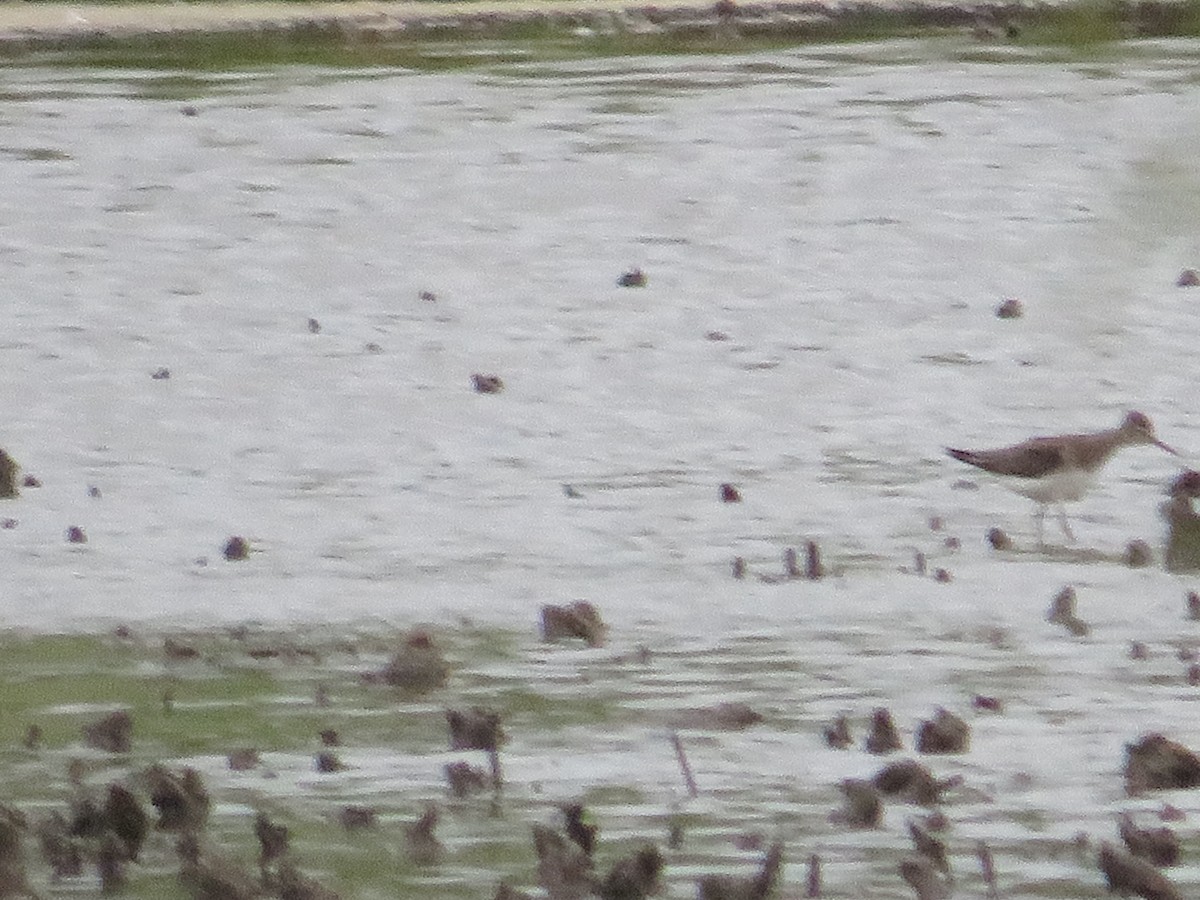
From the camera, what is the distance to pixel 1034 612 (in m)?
7.48

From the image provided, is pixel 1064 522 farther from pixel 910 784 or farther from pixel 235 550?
pixel 910 784

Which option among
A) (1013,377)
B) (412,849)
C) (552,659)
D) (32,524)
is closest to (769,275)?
(1013,377)

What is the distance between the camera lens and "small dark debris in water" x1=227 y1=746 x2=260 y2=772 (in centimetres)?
600

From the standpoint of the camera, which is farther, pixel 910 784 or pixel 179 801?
pixel 910 784

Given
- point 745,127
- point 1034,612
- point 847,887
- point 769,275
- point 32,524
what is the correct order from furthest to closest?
point 745,127, point 769,275, point 32,524, point 1034,612, point 847,887

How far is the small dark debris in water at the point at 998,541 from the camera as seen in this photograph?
8211mm

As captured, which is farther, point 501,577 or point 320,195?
point 320,195

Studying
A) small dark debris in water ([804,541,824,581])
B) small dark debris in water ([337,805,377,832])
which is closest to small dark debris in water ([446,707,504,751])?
small dark debris in water ([337,805,377,832])

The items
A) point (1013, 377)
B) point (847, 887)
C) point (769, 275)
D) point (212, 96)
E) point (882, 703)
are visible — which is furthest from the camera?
point (212, 96)

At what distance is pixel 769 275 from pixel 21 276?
9.74 feet

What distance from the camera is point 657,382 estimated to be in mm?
10531

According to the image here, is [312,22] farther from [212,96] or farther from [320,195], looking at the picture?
[320,195]

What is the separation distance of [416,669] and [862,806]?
5.05 ft

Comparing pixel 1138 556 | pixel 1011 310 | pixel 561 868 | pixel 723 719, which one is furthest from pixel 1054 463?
pixel 561 868
